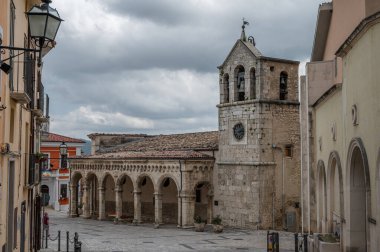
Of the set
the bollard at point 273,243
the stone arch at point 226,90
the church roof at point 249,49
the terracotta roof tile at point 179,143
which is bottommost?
the bollard at point 273,243

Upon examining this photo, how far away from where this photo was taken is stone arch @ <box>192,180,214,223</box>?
32.3 meters

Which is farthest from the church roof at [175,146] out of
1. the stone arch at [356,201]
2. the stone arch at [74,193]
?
the stone arch at [356,201]

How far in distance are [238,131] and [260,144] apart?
1937 mm

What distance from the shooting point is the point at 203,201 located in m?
33.9

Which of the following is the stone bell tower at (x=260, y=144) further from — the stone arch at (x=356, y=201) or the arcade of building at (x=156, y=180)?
the stone arch at (x=356, y=201)

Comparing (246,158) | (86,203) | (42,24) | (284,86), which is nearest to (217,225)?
(246,158)

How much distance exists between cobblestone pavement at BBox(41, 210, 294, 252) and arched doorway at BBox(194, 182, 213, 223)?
150 cm

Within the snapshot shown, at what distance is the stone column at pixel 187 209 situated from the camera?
30.9 m

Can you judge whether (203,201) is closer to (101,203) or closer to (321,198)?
(101,203)

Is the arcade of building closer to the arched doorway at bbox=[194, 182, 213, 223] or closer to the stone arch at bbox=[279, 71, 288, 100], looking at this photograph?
the arched doorway at bbox=[194, 182, 213, 223]

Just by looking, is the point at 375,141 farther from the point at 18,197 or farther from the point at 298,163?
the point at 298,163

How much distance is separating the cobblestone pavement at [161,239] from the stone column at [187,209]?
69 centimetres

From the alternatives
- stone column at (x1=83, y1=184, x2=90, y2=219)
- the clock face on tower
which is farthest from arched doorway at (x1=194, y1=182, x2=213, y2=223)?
stone column at (x1=83, y1=184, x2=90, y2=219)

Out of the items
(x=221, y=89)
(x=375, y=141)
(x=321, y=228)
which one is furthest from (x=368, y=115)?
(x=221, y=89)
